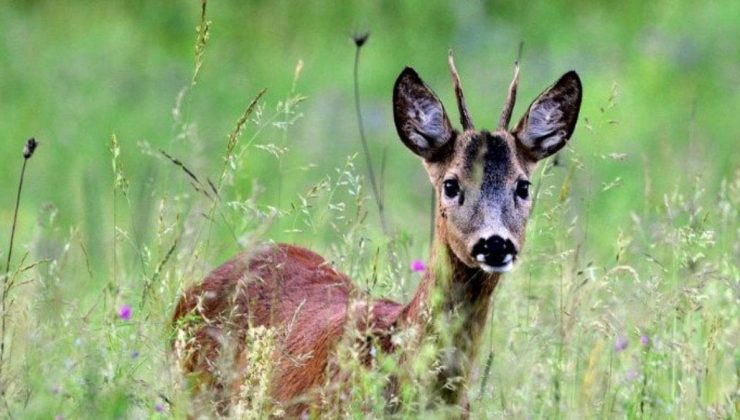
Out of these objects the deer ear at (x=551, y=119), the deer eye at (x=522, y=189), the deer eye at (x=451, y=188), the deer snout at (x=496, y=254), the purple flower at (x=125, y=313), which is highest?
the deer ear at (x=551, y=119)

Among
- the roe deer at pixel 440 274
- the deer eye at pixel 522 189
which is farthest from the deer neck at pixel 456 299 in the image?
the deer eye at pixel 522 189

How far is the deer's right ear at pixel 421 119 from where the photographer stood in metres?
6.43

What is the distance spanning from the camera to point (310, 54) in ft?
49.7

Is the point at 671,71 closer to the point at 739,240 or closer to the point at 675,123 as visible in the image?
the point at 675,123

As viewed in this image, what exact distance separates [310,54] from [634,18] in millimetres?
2374

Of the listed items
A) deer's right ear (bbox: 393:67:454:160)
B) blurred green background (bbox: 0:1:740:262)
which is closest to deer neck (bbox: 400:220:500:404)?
deer's right ear (bbox: 393:67:454:160)

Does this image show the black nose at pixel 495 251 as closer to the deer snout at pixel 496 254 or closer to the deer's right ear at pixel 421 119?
the deer snout at pixel 496 254

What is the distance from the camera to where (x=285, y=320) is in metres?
6.41

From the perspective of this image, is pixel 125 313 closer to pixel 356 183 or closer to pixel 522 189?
pixel 356 183

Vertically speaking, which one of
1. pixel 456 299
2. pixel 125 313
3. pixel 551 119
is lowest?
pixel 125 313

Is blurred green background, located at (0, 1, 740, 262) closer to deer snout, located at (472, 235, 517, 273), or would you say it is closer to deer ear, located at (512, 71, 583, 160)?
deer ear, located at (512, 71, 583, 160)

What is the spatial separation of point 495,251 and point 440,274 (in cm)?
28

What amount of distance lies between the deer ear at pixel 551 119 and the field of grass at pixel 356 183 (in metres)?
0.14

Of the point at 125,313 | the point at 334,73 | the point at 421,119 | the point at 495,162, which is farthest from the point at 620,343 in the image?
the point at 334,73
